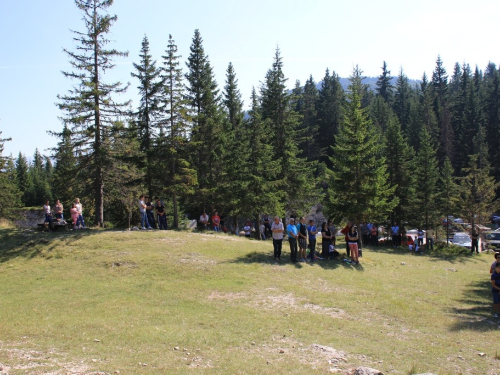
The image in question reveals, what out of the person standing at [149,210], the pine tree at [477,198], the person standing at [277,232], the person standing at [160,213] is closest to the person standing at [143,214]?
the person standing at [149,210]

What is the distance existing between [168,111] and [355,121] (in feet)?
39.8

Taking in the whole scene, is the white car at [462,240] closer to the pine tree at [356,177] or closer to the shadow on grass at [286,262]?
the pine tree at [356,177]

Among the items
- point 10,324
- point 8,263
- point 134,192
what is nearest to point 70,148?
point 134,192

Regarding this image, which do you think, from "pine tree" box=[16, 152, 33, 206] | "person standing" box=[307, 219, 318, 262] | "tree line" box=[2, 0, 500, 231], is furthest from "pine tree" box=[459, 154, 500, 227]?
"pine tree" box=[16, 152, 33, 206]

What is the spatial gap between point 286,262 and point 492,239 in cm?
2860

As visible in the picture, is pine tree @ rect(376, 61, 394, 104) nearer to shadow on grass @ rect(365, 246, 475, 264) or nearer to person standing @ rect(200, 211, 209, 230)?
shadow on grass @ rect(365, 246, 475, 264)

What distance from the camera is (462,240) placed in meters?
36.9

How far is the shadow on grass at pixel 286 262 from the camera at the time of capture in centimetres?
1711

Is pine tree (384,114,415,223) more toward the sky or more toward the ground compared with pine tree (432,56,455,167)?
more toward the ground

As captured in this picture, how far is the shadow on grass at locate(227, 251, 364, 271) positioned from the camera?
1711 cm

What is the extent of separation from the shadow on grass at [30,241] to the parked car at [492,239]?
109 feet

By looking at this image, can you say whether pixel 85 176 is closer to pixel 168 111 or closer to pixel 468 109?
pixel 168 111

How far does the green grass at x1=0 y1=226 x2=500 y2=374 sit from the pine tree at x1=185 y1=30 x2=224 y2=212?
10.7m

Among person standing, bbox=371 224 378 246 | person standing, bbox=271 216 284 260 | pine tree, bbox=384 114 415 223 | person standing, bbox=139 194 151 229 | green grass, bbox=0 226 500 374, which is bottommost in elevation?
green grass, bbox=0 226 500 374
